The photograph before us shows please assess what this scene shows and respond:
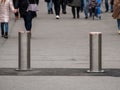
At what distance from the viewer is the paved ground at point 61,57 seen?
10.8m

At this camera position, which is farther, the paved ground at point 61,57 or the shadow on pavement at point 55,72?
the shadow on pavement at point 55,72

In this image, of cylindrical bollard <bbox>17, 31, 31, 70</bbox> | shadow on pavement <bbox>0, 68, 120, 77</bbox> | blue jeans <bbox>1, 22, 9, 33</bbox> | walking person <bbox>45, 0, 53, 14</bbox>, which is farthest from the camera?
walking person <bbox>45, 0, 53, 14</bbox>

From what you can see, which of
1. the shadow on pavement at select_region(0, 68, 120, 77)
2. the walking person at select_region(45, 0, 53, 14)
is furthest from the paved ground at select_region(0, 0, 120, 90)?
the walking person at select_region(45, 0, 53, 14)

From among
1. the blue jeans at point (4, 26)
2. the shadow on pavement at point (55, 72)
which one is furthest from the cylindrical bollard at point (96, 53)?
the blue jeans at point (4, 26)

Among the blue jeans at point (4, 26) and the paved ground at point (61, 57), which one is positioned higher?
the blue jeans at point (4, 26)

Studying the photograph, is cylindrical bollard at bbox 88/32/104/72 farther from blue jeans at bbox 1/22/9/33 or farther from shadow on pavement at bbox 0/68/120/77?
blue jeans at bbox 1/22/9/33

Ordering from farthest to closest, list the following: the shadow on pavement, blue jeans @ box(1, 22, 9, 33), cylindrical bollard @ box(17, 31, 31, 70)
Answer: blue jeans @ box(1, 22, 9, 33) → cylindrical bollard @ box(17, 31, 31, 70) → the shadow on pavement

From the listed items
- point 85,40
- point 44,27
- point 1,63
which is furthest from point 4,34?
point 1,63

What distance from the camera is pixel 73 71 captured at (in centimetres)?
1237

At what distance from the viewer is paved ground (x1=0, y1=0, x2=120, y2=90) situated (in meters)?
10.8

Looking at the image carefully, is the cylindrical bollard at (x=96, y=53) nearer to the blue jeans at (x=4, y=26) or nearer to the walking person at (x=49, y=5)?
the blue jeans at (x=4, y=26)

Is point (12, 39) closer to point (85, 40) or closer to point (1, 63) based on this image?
point (85, 40)

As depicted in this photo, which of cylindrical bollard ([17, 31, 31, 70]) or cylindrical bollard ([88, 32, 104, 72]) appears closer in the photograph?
cylindrical bollard ([88, 32, 104, 72])

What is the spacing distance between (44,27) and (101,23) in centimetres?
324
